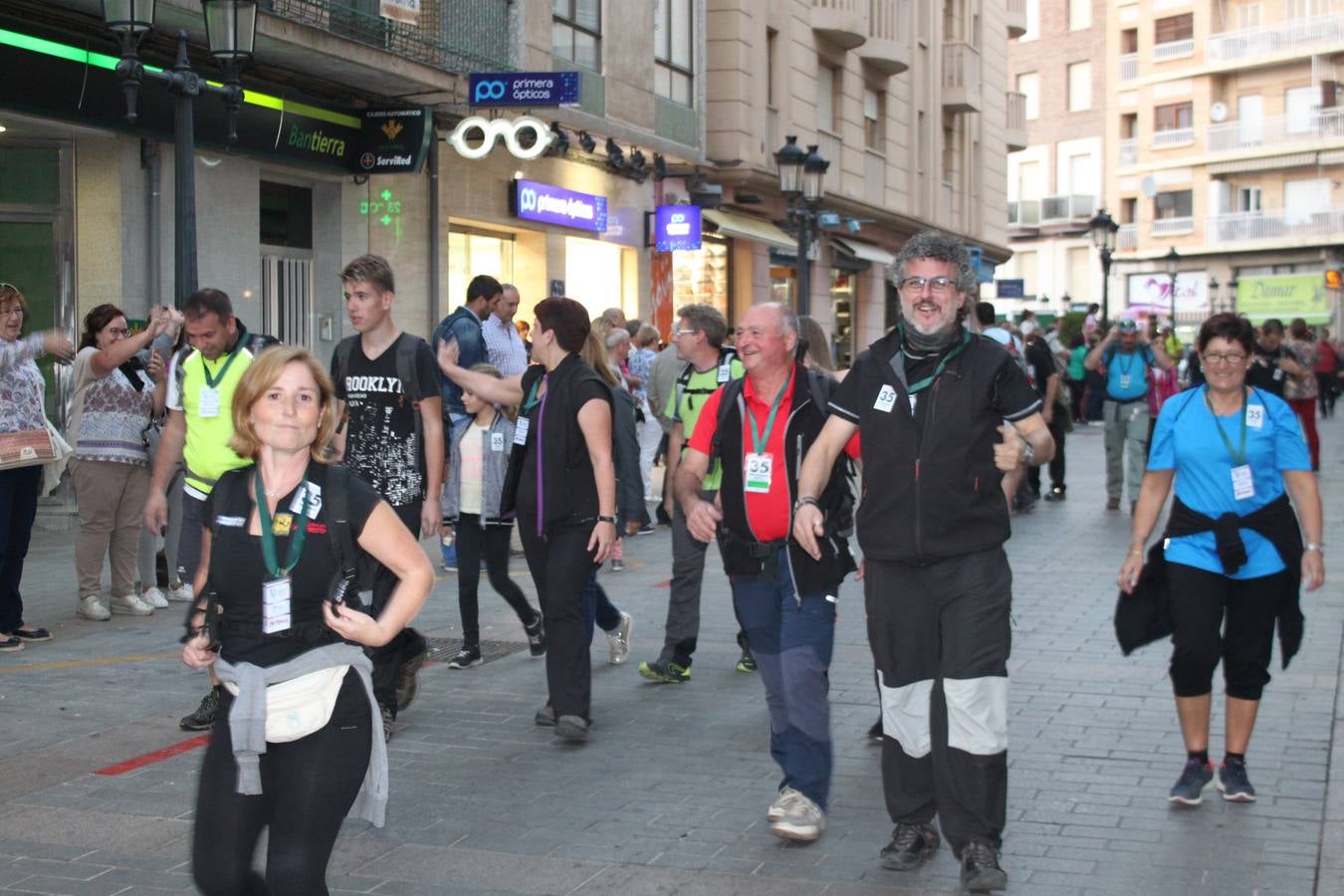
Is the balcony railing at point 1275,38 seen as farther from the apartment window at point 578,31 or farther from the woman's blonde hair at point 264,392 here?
the woman's blonde hair at point 264,392

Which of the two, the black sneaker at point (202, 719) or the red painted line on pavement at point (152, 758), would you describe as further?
the black sneaker at point (202, 719)

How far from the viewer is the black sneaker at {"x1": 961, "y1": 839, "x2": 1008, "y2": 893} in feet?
16.3

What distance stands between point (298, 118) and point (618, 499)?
35.5ft

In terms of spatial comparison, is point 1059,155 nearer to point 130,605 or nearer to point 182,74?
point 182,74

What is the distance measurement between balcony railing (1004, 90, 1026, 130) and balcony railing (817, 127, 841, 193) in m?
14.8

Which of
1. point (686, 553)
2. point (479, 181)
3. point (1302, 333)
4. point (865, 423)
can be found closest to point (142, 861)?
point (865, 423)

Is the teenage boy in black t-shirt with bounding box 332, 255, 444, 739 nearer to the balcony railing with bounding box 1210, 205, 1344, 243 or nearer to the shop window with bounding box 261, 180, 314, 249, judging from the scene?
the shop window with bounding box 261, 180, 314, 249

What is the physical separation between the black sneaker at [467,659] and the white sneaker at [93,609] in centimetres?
252

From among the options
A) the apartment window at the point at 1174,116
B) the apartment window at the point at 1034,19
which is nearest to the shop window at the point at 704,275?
the apartment window at the point at 1174,116

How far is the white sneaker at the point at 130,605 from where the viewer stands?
33.1ft

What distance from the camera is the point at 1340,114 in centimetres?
5544

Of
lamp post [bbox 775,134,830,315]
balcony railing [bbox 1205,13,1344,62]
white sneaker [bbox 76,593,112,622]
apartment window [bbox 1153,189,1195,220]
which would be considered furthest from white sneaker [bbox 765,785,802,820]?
apartment window [bbox 1153,189,1195,220]

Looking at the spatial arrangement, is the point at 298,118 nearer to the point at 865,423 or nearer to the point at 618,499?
the point at 618,499

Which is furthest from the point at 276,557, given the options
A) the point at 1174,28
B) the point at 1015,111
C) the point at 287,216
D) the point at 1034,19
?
the point at 1034,19
